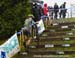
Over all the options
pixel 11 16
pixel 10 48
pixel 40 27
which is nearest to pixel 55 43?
pixel 40 27

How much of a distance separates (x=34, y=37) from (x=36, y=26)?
0.57 metres

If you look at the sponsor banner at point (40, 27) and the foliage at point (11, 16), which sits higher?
the foliage at point (11, 16)

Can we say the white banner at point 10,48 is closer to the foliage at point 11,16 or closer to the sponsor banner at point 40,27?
the foliage at point 11,16

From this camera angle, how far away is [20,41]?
1791 cm

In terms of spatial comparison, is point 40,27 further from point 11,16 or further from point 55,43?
point 11,16

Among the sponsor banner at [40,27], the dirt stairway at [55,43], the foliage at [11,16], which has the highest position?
the foliage at [11,16]

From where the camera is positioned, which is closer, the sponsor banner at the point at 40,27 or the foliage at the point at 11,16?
the foliage at the point at 11,16

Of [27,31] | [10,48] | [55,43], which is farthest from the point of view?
[55,43]

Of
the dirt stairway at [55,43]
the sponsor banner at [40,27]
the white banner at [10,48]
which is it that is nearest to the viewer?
the white banner at [10,48]

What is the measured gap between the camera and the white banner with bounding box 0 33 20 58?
15086 mm

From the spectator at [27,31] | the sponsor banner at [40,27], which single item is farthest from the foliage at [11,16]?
the sponsor banner at [40,27]

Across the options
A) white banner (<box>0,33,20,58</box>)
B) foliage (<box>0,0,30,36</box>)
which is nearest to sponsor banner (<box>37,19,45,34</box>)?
foliage (<box>0,0,30,36</box>)

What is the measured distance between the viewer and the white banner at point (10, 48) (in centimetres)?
1509

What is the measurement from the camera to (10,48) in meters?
15.9
